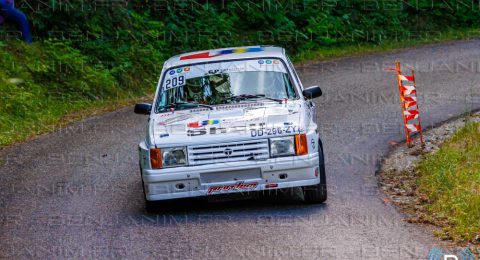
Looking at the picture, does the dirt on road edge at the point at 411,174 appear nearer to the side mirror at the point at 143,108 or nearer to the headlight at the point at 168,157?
the headlight at the point at 168,157

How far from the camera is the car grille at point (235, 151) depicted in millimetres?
9617

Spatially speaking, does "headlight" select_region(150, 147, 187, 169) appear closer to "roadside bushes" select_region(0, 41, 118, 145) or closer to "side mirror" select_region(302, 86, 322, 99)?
"side mirror" select_region(302, 86, 322, 99)

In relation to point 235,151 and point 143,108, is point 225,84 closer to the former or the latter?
point 143,108

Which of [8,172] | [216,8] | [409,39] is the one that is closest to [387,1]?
[409,39]

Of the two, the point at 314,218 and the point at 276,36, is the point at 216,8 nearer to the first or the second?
the point at 276,36

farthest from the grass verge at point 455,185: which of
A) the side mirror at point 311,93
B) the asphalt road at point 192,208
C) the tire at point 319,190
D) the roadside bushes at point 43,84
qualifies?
the roadside bushes at point 43,84

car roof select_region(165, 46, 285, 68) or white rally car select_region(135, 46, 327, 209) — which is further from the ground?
car roof select_region(165, 46, 285, 68)

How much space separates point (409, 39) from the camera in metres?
27.6

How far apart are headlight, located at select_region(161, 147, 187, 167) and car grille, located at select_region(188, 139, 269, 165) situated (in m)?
0.18

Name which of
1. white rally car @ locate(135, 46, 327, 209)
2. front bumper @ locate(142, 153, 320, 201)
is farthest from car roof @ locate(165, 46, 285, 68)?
front bumper @ locate(142, 153, 320, 201)

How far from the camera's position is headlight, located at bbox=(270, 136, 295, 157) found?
9625 millimetres

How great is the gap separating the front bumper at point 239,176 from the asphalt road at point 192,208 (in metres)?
0.32

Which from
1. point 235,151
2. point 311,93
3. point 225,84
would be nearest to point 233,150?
point 235,151

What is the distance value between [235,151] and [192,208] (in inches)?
44.5
